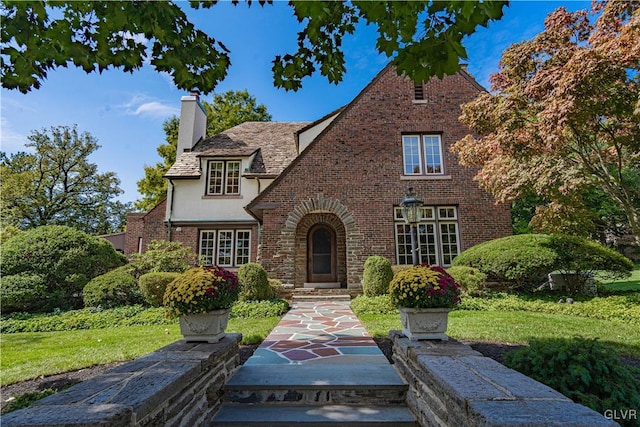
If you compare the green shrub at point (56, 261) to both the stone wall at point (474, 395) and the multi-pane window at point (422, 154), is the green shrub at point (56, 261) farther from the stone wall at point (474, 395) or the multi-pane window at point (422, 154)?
the multi-pane window at point (422, 154)

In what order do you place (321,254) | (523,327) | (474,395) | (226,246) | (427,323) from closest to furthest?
(474,395)
(427,323)
(523,327)
(321,254)
(226,246)

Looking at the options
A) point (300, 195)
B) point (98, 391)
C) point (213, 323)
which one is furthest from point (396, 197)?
point (98, 391)

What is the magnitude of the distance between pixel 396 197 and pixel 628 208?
617 cm

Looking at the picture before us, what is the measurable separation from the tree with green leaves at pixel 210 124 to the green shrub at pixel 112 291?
14.1 metres

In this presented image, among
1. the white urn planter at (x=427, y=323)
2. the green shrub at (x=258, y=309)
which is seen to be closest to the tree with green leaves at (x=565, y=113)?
the white urn planter at (x=427, y=323)

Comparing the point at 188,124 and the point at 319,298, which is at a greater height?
the point at 188,124

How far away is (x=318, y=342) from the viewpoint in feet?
17.3

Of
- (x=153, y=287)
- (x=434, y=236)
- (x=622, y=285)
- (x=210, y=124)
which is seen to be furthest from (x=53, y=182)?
(x=622, y=285)

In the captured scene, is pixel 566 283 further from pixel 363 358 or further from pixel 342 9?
pixel 342 9

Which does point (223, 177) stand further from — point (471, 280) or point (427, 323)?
point (427, 323)

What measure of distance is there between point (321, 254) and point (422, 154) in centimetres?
540

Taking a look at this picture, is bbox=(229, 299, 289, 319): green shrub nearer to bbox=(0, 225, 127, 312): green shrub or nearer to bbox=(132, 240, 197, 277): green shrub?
bbox=(132, 240, 197, 277): green shrub

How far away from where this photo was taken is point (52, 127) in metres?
23.8

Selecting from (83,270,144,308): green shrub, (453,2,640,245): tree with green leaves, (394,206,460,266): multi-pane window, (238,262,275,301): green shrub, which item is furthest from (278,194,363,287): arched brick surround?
(83,270,144,308): green shrub
